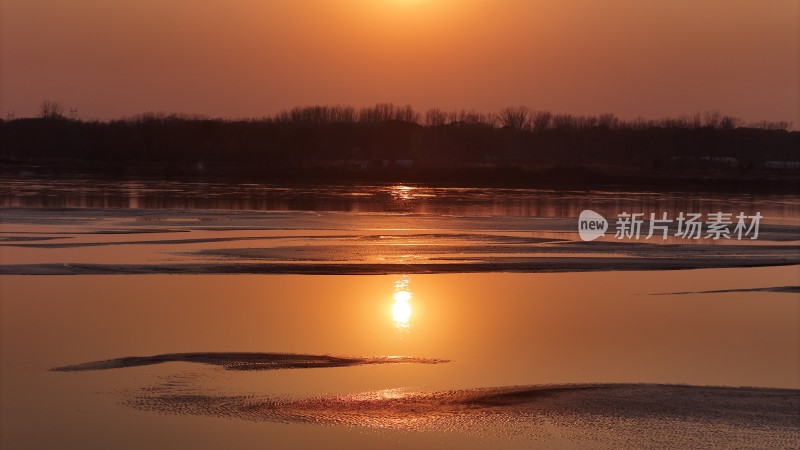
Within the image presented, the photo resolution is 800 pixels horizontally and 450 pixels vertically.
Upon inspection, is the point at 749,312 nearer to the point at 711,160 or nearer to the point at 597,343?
the point at 597,343

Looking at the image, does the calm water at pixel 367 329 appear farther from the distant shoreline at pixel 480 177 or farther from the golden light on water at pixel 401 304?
the distant shoreline at pixel 480 177

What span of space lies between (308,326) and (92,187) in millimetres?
36030

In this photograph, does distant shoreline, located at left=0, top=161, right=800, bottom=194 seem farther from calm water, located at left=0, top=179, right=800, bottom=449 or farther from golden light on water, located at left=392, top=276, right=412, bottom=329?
golden light on water, located at left=392, top=276, right=412, bottom=329

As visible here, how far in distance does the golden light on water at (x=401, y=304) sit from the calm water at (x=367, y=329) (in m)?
0.04

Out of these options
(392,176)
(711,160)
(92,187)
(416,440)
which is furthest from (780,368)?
(711,160)

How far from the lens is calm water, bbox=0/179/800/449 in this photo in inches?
335

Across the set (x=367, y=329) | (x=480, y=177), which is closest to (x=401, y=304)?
(x=367, y=329)

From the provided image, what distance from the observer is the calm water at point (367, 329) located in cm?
852

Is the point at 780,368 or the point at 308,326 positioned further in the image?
the point at 308,326

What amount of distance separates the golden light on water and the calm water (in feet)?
0.14

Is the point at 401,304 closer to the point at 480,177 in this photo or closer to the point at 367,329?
the point at 367,329

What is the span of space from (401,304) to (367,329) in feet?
5.88

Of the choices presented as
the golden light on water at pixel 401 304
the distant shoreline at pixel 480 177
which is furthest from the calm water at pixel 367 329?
the distant shoreline at pixel 480 177

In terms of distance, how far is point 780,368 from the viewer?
35.6ft
